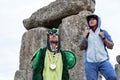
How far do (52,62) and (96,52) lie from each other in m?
0.84

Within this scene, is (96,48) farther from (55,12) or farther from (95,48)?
(55,12)

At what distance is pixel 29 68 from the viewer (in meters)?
15.6

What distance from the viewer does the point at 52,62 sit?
786cm

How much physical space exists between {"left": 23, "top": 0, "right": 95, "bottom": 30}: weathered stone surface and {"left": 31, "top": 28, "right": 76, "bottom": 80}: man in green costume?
7.25 metres

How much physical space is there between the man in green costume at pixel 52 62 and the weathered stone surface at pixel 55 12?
725 cm

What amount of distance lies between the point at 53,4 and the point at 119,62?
862 cm

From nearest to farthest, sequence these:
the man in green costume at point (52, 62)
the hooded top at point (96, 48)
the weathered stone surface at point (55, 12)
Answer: the man in green costume at point (52, 62) → the hooded top at point (96, 48) → the weathered stone surface at point (55, 12)

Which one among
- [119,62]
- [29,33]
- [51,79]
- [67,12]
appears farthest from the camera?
[119,62]

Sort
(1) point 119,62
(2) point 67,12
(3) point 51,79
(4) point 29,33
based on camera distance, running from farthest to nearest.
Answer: (1) point 119,62 → (4) point 29,33 → (2) point 67,12 → (3) point 51,79

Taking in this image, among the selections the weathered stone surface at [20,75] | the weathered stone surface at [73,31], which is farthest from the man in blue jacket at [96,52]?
the weathered stone surface at [20,75]

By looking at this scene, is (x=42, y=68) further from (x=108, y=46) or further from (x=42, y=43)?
(x=42, y=43)

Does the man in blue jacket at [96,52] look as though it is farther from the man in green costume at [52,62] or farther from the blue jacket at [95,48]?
the man in green costume at [52,62]

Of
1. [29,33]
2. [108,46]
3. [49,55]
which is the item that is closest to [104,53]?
[108,46]

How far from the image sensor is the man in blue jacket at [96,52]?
7.98m
